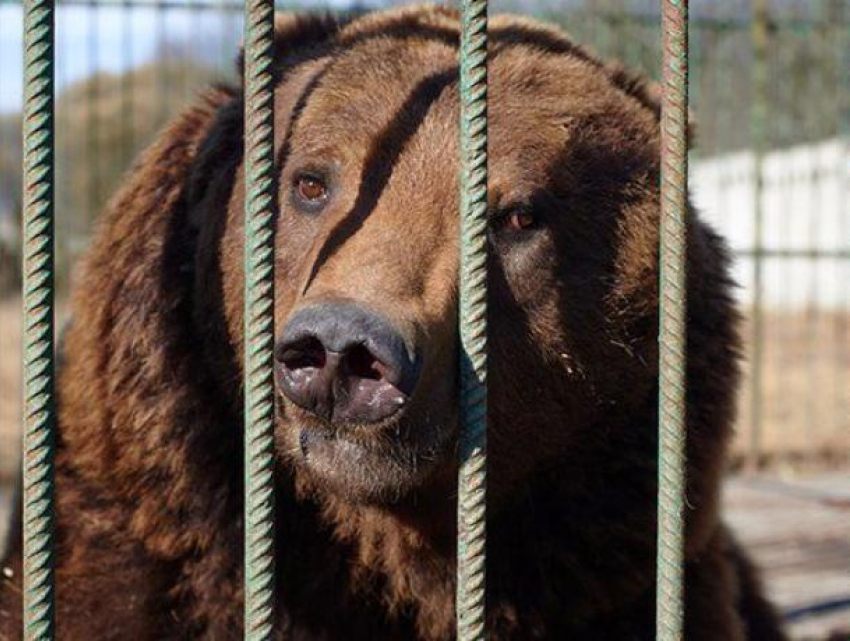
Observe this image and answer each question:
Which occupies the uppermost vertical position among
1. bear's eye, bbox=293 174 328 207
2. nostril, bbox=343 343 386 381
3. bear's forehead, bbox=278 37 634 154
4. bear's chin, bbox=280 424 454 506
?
bear's forehead, bbox=278 37 634 154

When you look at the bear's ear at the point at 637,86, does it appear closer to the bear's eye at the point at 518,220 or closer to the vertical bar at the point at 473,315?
the bear's eye at the point at 518,220

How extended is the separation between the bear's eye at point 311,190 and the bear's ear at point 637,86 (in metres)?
0.97

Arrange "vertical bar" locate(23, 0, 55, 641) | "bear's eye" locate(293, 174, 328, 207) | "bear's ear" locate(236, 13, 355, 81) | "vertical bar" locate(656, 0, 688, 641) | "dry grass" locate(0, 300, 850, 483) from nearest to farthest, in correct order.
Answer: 1. "vertical bar" locate(23, 0, 55, 641)
2. "vertical bar" locate(656, 0, 688, 641)
3. "bear's eye" locate(293, 174, 328, 207)
4. "bear's ear" locate(236, 13, 355, 81)
5. "dry grass" locate(0, 300, 850, 483)

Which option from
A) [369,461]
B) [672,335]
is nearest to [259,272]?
[369,461]

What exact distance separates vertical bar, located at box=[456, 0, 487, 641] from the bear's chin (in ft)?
0.77

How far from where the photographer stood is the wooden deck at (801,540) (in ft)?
16.3

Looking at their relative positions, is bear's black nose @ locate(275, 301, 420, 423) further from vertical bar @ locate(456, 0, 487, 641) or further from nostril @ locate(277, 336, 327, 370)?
vertical bar @ locate(456, 0, 487, 641)

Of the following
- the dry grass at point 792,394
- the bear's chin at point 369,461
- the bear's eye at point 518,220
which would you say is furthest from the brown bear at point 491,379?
the dry grass at point 792,394

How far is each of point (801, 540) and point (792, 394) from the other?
337 inches

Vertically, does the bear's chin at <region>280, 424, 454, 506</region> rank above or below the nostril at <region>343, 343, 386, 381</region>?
below

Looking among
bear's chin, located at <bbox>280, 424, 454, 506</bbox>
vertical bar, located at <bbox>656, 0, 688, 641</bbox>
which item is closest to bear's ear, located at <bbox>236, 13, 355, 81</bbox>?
bear's chin, located at <bbox>280, 424, 454, 506</bbox>

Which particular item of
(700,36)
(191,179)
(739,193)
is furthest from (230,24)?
(739,193)

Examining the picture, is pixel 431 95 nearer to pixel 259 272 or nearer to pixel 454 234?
pixel 454 234

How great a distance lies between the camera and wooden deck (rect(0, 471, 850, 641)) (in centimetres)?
496
